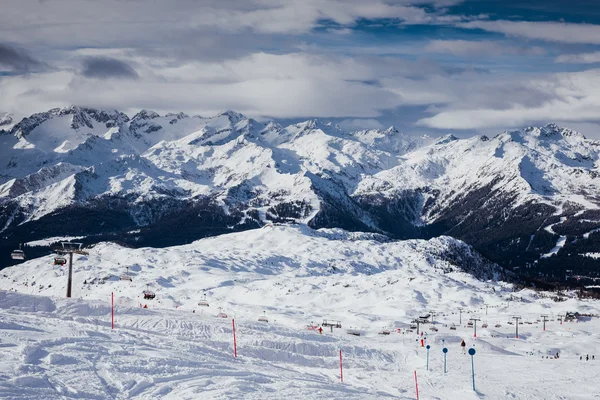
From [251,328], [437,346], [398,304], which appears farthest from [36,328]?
[398,304]

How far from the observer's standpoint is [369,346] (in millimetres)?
76625

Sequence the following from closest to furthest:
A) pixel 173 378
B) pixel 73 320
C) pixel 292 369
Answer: pixel 173 378 < pixel 292 369 < pixel 73 320

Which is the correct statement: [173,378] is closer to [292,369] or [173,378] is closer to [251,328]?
[292,369]

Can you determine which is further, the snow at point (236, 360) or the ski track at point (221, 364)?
the snow at point (236, 360)

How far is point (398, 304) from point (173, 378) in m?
124

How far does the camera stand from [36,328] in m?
55.9

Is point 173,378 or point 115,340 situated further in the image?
point 115,340

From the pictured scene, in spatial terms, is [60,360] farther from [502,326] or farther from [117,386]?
[502,326]

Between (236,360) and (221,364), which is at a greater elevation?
(221,364)

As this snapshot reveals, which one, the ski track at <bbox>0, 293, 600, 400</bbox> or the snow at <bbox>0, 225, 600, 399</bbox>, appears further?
the snow at <bbox>0, 225, 600, 399</bbox>

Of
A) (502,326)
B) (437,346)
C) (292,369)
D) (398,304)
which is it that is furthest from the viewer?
(398,304)

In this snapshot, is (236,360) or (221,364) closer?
(221,364)

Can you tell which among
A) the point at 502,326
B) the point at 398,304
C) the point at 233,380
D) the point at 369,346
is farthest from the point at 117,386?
the point at 398,304

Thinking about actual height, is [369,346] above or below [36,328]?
below
